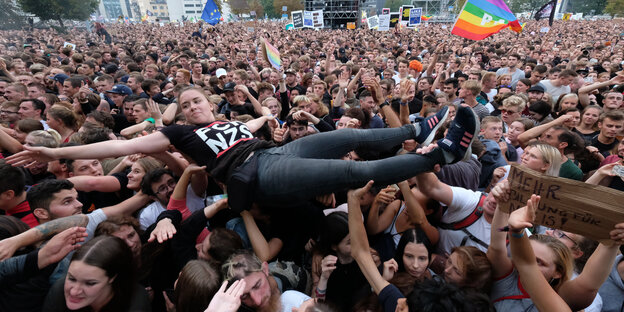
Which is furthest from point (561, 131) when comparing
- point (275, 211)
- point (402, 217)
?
point (275, 211)

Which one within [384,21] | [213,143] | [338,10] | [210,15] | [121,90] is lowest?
[213,143]

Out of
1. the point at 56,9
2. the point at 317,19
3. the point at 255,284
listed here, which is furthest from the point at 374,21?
the point at 56,9

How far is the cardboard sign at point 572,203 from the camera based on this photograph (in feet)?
5.24

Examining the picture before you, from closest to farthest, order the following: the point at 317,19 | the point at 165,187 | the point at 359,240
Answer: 1. the point at 359,240
2. the point at 165,187
3. the point at 317,19

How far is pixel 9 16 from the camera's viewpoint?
3173 centimetres

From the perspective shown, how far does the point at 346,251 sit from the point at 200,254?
120 cm

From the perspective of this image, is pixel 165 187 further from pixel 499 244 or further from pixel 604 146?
pixel 604 146

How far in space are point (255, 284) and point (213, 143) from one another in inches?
52.8

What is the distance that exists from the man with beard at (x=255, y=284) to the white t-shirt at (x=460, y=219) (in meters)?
1.37

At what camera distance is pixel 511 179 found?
6.23 feet

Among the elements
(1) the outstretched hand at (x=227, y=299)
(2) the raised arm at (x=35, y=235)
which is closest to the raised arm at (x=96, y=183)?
(2) the raised arm at (x=35, y=235)

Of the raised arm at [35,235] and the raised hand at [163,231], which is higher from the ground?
the raised arm at [35,235]

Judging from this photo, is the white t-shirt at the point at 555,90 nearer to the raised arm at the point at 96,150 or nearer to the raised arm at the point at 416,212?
the raised arm at the point at 416,212

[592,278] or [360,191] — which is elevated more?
[360,191]
